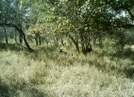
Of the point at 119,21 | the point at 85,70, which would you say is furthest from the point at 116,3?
the point at 85,70

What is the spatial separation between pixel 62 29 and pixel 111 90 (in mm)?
4316

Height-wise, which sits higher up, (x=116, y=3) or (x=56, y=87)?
(x=116, y=3)

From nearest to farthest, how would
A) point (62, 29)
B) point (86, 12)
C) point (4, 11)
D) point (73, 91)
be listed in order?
point (73, 91)
point (86, 12)
point (62, 29)
point (4, 11)

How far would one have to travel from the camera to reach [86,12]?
840cm

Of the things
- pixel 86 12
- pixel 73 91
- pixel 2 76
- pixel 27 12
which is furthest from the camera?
pixel 27 12

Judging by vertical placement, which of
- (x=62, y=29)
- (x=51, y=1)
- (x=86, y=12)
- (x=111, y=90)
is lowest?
(x=111, y=90)

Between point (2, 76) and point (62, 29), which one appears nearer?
point (2, 76)

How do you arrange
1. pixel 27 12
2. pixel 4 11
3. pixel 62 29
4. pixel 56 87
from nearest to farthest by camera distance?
1. pixel 56 87
2. pixel 62 29
3. pixel 4 11
4. pixel 27 12

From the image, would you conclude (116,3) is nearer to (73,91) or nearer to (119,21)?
(119,21)

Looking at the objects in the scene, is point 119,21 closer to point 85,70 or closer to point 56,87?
point 85,70

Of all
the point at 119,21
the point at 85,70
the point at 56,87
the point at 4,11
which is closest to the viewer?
the point at 56,87

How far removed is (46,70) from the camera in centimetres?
764

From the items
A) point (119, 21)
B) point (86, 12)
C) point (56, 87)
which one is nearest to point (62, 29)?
point (86, 12)

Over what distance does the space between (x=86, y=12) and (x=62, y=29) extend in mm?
1408
